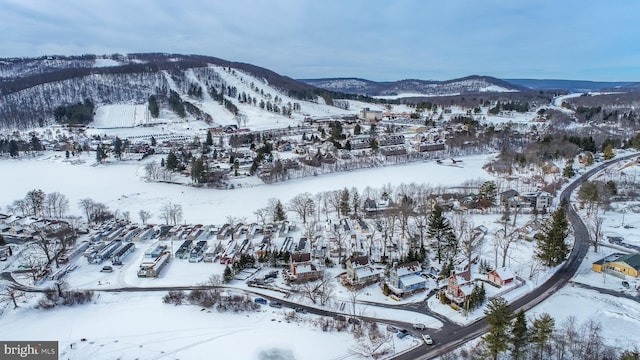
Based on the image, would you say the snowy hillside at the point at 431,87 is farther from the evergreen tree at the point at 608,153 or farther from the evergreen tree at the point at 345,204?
the evergreen tree at the point at 345,204

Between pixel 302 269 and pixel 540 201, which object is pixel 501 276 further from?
pixel 540 201

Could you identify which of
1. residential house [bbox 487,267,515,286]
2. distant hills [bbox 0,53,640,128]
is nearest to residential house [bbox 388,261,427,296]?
residential house [bbox 487,267,515,286]

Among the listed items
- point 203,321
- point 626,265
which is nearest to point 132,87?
point 203,321

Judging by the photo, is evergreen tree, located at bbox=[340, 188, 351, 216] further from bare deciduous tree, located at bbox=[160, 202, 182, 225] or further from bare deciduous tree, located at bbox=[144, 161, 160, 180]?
bare deciduous tree, located at bbox=[144, 161, 160, 180]

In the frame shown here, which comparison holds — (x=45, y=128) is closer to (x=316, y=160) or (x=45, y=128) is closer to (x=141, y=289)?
(x=316, y=160)

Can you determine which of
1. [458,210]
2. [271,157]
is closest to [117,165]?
[271,157]
